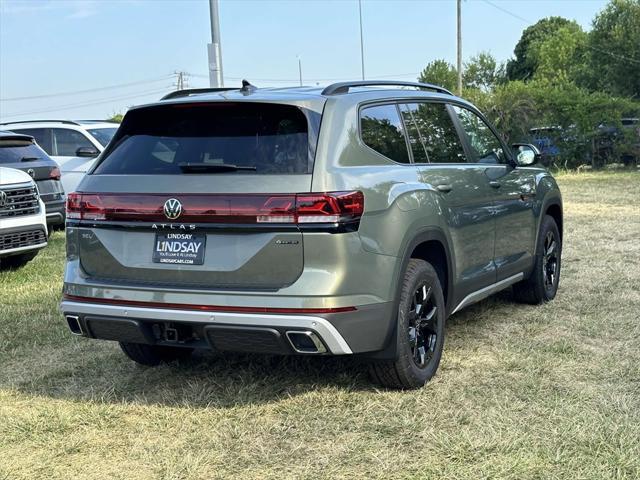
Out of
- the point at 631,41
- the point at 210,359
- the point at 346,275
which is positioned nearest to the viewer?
the point at 346,275

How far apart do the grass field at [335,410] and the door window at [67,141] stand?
7.23 metres

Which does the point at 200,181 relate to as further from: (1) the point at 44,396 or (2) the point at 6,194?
(2) the point at 6,194

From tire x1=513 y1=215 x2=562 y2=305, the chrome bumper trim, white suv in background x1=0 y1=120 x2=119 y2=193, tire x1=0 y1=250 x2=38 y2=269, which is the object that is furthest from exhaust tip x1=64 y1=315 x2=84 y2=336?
white suv in background x1=0 y1=120 x2=119 y2=193

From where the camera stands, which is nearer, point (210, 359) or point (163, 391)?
point (163, 391)

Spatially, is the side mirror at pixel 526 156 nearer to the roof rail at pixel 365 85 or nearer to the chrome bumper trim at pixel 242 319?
the roof rail at pixel 365 85

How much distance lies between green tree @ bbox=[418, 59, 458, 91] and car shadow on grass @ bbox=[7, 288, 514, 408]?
50.2 m

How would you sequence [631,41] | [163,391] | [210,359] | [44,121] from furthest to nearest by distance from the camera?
[631,41], [44,121], [210,359], [163,391]

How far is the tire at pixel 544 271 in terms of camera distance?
6.11 meters

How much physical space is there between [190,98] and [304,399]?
1.77 meters

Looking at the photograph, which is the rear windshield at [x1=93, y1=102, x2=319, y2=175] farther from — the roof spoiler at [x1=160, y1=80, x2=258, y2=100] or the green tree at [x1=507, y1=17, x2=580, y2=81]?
the green tree at [x1=507, y1=17, x2=580, y2=81]

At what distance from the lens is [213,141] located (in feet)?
12.8

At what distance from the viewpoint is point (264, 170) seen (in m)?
3.69

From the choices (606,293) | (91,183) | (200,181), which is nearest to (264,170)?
(200,181)

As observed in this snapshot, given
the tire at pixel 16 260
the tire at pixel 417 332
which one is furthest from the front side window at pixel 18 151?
the tire at pixel 417 332
